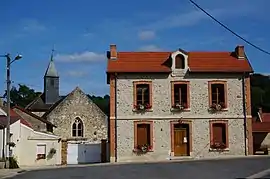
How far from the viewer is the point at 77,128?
2142 inches

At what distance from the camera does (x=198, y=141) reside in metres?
35.3

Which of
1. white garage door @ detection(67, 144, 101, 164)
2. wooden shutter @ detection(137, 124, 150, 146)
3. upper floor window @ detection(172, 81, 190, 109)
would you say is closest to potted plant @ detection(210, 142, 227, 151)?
upper floor window @ detection(172, 81, 190, 109)

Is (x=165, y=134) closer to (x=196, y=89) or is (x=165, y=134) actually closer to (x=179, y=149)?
(x=179, y=149)

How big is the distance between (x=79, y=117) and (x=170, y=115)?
20.9 metres

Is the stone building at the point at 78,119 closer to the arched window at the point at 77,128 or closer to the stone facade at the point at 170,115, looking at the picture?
the arched window at the point at 77,128

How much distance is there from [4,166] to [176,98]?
13.2 meters

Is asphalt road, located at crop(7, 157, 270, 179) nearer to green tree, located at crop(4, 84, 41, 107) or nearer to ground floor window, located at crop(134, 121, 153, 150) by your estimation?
ground floor window, located at crop(134, 121, 153, 150)

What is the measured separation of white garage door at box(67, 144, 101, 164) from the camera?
4112 centimetres

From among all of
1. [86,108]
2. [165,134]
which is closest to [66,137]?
[86,108]

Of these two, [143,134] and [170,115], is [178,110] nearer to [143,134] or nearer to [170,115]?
[170,115]

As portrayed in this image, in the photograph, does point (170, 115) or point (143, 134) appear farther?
point (170, 115)

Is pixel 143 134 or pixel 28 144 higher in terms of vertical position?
pixel 143 134

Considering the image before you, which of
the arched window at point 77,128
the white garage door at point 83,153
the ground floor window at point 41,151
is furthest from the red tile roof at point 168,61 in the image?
the arched window at point 77,128

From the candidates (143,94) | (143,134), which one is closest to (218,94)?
(143,94)
